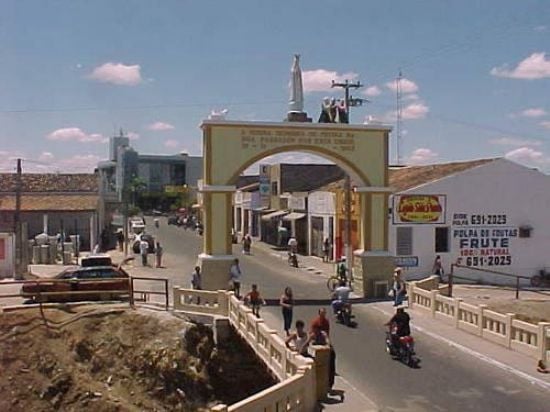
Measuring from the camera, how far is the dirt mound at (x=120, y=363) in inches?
715

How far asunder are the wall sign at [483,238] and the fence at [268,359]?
43.8 feet

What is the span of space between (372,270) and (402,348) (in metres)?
9.76

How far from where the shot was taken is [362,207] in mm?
25812

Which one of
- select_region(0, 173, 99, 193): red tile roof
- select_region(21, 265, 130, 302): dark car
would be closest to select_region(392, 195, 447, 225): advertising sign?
select_region(21, 265, 130, 302): dark car

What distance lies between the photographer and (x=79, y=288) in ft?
72.2

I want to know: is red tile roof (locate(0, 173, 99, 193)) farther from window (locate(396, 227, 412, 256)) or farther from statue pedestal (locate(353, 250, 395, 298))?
statue pedestal (locate(353, 250, 395, 298))

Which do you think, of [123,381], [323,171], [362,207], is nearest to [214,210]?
[362,207]

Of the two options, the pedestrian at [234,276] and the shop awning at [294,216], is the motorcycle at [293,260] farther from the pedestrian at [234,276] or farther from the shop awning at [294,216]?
the pedestrian at [234,276]

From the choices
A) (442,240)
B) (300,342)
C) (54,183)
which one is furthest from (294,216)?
(300,342)

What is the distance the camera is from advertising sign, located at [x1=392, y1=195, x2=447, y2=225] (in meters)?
29.8

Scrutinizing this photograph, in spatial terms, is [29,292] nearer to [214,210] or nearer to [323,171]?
[214,210]

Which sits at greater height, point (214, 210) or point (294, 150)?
point (294, 150)

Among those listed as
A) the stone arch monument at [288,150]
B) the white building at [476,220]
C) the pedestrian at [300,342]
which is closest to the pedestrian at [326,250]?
the white building at [476,220]

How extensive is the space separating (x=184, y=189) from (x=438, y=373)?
104457mm
